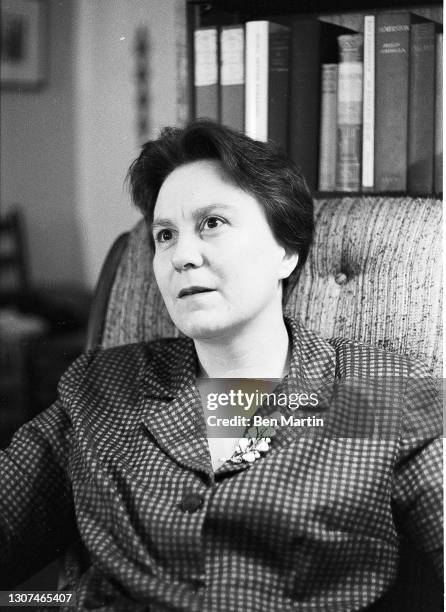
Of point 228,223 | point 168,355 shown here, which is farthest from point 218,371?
point 228,223

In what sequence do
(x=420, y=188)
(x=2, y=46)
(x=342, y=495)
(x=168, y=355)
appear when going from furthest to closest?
(x=2, y=46)
(x=420, y=188)
(x=168, y=355)
(x=342, y=495)

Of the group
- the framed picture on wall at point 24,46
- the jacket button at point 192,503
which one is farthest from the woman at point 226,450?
the framed picture on wall at point 24,46

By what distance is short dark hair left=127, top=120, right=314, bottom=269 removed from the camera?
3.40 ft

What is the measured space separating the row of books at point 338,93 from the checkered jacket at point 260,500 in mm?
406

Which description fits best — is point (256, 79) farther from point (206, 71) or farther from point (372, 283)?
point (372, 283)

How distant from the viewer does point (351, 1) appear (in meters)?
1.32

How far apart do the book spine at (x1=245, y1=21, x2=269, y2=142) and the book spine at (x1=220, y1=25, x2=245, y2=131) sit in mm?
11

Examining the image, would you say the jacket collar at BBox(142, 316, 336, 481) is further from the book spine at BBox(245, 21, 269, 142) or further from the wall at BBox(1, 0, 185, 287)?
the wall at BBox(1, 0, 185, 287)

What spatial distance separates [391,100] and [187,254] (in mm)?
535

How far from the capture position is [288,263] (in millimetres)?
1117

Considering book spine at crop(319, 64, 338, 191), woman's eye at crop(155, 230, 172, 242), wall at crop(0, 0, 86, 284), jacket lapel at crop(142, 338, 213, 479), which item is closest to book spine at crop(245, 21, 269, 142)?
book spine at crop(319, 64, 338, 191)

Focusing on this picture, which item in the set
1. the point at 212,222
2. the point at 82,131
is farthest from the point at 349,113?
the point at 82,131

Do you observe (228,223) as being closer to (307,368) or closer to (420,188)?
(307,368)

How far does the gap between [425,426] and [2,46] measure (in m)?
2.11
